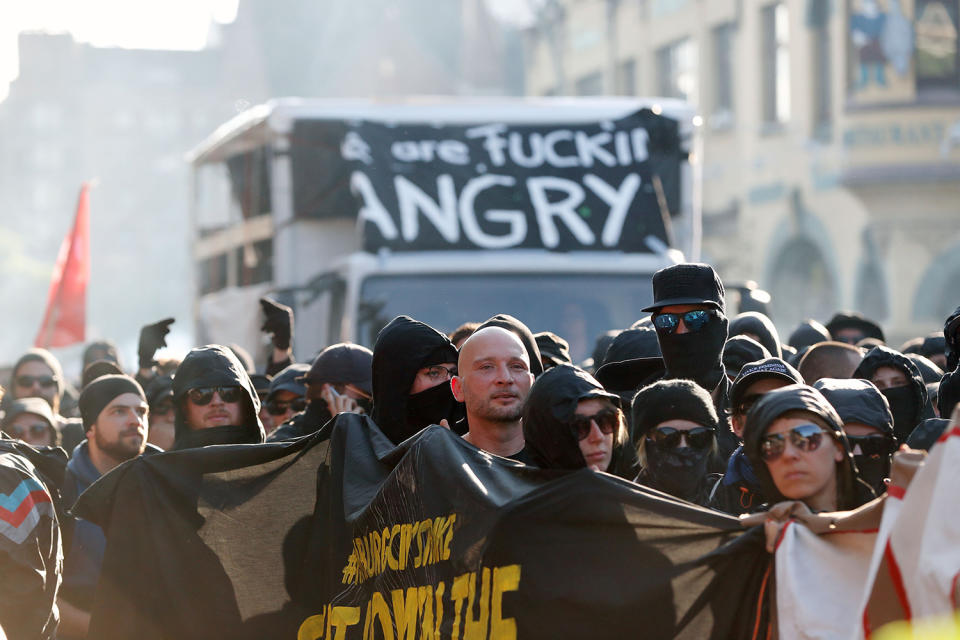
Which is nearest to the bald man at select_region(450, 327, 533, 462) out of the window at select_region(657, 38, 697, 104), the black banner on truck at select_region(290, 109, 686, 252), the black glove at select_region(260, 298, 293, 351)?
the black glove at select_region(260, 298, 293, 351)

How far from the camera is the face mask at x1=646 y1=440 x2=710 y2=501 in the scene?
504cm

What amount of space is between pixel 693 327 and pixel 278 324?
158 inches

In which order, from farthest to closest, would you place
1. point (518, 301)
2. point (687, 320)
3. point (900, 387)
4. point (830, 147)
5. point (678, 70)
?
point (678, 70) < point (830, 147) < point (518, 301) < point (900, 387) < point (687, 320)

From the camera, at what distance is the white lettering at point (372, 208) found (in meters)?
10.6

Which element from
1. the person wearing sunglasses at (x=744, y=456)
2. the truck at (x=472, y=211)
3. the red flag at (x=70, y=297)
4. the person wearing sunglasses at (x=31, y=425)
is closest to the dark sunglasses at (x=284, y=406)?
the person wearing sunglasses at (x=31, y=425)

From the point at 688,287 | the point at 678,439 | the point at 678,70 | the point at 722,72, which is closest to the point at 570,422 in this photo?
the point at 678,439

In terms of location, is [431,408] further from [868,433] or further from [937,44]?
[937,44]

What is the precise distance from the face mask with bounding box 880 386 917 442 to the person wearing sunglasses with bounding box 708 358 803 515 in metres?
1.04

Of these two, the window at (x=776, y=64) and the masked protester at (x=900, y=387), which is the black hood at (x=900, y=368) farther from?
the window at (x=776, y=64)

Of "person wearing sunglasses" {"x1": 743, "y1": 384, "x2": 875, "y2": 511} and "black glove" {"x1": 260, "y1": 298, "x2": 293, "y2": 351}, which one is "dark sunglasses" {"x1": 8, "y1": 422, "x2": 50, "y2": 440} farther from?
"person wearing sunglasses" {"x1": 743, "y1": 384, "x2": 875, "y2": 511}

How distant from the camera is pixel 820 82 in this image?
2875 cm

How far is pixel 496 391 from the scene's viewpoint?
215 inches

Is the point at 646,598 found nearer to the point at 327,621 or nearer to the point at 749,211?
the point at 327,621

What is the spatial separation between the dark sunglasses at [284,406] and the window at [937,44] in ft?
67.6
